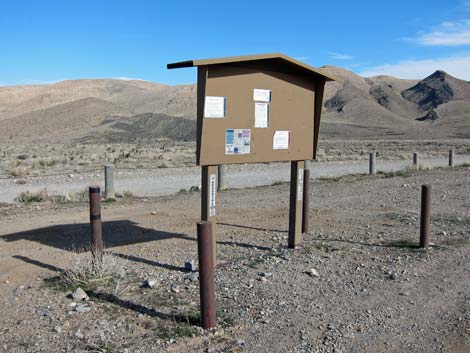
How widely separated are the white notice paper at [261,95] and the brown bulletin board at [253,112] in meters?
0.05

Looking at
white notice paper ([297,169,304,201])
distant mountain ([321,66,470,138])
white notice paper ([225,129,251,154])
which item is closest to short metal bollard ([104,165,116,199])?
white notice paper ([297,169,304,201])

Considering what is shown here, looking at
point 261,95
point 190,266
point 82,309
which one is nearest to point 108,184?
point 190,266

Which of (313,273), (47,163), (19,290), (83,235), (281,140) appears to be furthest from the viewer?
(47,163)

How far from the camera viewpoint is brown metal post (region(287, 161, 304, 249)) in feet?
25.6

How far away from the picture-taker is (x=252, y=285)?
20.4ft

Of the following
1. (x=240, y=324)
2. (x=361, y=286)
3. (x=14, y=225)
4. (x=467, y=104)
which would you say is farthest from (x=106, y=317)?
(x=467, y=104)

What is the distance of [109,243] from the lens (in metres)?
8.17

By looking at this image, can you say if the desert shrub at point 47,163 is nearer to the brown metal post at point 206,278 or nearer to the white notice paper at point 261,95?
the white notice paper at point 261,95

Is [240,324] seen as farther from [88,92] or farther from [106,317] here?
[88,92]

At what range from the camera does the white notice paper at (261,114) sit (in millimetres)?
7168

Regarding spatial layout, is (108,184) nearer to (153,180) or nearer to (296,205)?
(153,180)

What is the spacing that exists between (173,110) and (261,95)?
298 ft

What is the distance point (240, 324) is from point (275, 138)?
9.77 feet

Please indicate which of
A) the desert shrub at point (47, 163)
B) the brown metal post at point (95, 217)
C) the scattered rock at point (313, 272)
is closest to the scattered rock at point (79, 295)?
the brown metal post at point (95, 217)
